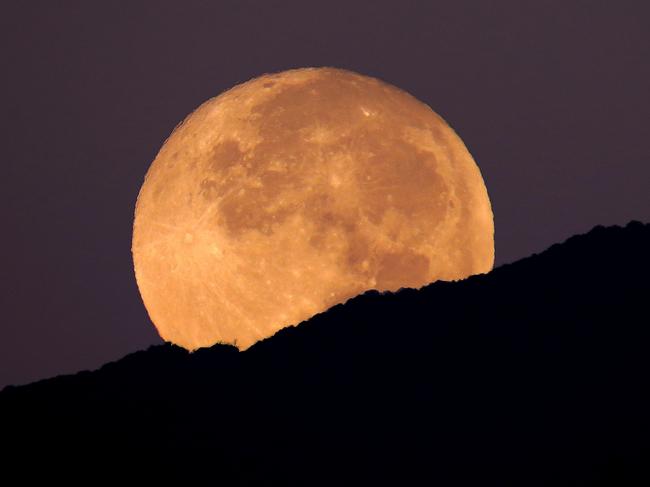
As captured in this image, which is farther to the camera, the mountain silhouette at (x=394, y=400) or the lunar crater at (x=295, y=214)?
the lunar crater at (x=295, y=214)

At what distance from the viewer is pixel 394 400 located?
15258 mm

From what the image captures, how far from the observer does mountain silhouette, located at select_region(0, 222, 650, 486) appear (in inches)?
543

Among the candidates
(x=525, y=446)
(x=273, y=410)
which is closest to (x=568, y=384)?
(x=525, y=446)

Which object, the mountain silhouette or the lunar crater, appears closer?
the mountain silhouette

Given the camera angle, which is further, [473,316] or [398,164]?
[398,164]

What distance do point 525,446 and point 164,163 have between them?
12.6m

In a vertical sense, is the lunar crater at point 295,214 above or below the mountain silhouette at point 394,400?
above

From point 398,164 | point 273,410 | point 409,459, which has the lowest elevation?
point 409,459

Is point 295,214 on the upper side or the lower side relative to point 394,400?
upper

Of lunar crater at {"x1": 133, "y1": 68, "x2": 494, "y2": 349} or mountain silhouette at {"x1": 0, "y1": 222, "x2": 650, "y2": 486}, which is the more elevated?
lunar crater at {"x1": 133, "y1": 68, "x2": 494, "y2": 349}

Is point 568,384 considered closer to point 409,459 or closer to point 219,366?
point 409,459

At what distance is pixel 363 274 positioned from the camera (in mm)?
21266

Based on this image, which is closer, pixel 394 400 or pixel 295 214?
pixel 394 400

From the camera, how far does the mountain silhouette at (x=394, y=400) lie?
1379 centimetres
